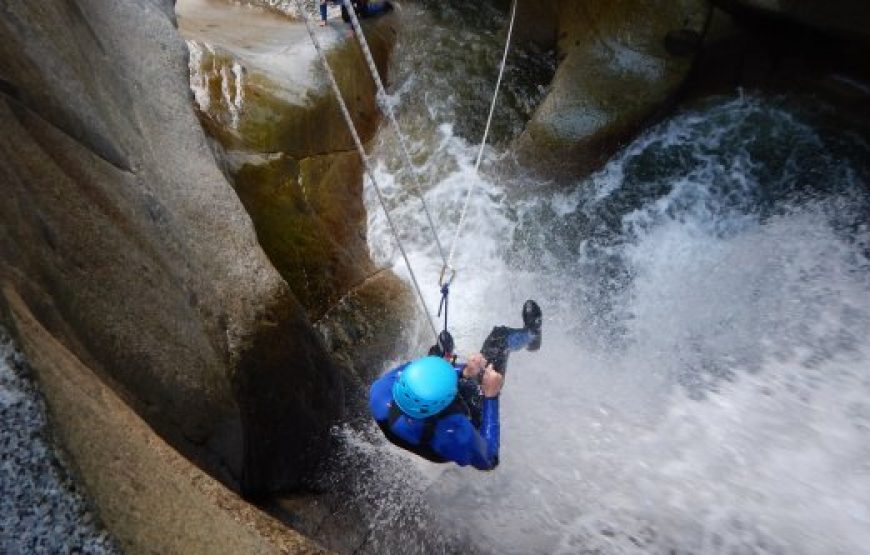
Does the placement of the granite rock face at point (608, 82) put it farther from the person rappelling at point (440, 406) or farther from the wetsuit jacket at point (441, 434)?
the wetsuit jacket at point (441, 434)

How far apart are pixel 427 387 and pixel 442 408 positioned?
0.52 ft

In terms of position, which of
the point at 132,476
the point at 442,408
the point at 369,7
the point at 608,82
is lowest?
the point at 442,408

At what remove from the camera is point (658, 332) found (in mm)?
5418

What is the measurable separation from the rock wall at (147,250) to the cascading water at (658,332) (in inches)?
41.1

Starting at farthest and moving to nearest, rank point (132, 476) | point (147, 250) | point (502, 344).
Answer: point (502, 344), point (147, 250), point (132, 476)

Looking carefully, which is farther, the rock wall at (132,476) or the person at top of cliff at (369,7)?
the person at top of cliff at (369,7)

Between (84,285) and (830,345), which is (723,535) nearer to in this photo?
(830,345)

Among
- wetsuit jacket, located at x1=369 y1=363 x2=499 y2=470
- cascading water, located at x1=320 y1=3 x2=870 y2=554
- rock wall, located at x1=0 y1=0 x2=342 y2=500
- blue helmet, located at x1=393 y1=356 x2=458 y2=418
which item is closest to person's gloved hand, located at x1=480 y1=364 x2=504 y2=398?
wetsuit jacket, located at x1=369 y1=363 x2=499 y2=470

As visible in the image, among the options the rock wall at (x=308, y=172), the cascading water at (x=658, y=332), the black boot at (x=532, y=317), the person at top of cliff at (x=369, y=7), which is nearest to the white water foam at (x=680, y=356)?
the cascading water at (x=658, y=332)

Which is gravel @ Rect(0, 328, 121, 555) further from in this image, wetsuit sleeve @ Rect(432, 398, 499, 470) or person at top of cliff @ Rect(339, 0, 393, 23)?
person at top of cliff @ Rect(339, 0, 393, 23)

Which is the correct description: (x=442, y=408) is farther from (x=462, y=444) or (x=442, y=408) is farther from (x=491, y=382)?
(x=491, y=382)

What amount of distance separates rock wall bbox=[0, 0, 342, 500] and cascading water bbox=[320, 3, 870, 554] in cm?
104

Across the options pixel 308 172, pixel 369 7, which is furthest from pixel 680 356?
pixel 369 7

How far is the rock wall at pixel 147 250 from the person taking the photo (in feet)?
7.93
